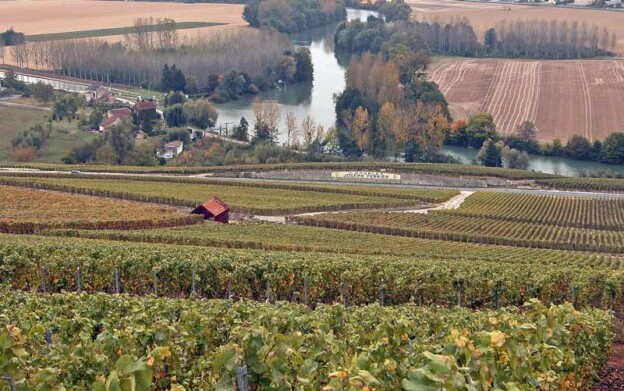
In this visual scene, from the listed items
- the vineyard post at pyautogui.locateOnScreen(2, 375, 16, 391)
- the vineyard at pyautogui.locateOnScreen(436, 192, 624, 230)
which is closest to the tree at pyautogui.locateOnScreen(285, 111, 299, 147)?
the vineyard at pyautogui.locateOnScreen(436, 192, 624, 230)

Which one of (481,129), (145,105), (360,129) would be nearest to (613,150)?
(481,129)

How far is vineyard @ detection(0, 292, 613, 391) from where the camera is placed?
9758 millimetres

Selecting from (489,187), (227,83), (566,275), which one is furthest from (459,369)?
(227,83)

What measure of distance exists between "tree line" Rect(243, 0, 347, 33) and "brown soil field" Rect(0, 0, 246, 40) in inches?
193

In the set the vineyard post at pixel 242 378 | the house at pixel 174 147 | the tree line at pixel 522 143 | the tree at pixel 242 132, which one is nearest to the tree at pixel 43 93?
the house at pixel 174 147

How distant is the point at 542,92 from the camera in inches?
4237

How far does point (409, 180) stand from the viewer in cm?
7319

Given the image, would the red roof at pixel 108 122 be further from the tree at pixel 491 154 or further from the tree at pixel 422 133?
the tree at pixel 491 154

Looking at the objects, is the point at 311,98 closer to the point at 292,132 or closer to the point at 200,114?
the point at 200,114

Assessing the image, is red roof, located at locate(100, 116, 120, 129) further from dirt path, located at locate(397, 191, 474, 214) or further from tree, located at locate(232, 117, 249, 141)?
dirt path, located at locate(397, 191, 474, 214)

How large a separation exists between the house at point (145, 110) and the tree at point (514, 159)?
124 ft

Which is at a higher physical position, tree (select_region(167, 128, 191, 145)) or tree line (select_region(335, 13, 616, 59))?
tree line (select_region(335, 13, 616, 59))

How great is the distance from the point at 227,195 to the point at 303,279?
102 feet

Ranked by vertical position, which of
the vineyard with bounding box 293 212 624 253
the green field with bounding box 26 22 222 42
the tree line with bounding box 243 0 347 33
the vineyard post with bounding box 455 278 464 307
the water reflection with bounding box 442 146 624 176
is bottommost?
the water reflection with bounding box 442 146 624 176
